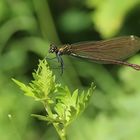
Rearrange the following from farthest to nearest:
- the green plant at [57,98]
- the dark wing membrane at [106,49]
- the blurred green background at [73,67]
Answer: the blurred green background at [73,67] < the dark wing membrane at [106,49] < the green plant at [57,98]

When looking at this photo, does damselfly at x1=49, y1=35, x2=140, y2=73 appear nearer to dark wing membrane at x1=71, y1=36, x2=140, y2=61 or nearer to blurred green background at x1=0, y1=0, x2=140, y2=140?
dark wing membrane at x1=71, y1=36, x2=140, y2=61

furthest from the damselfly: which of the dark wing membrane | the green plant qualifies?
the green plant

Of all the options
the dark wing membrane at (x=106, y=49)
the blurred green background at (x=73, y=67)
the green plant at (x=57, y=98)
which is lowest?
the blurred green background at (x=73, y=67)

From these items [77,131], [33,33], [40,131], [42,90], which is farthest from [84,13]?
[42,90]

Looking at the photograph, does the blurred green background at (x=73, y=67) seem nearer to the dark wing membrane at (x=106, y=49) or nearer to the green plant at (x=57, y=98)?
the dark wing membrane at (x=106, y=49)

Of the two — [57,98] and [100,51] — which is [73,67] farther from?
[57,98]

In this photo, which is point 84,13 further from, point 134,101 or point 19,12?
point 134,101

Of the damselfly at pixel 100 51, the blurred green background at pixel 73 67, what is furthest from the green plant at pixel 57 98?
the blurred green background at pixel 73 67

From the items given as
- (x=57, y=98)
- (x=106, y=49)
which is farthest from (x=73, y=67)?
(x=57, y=98)
